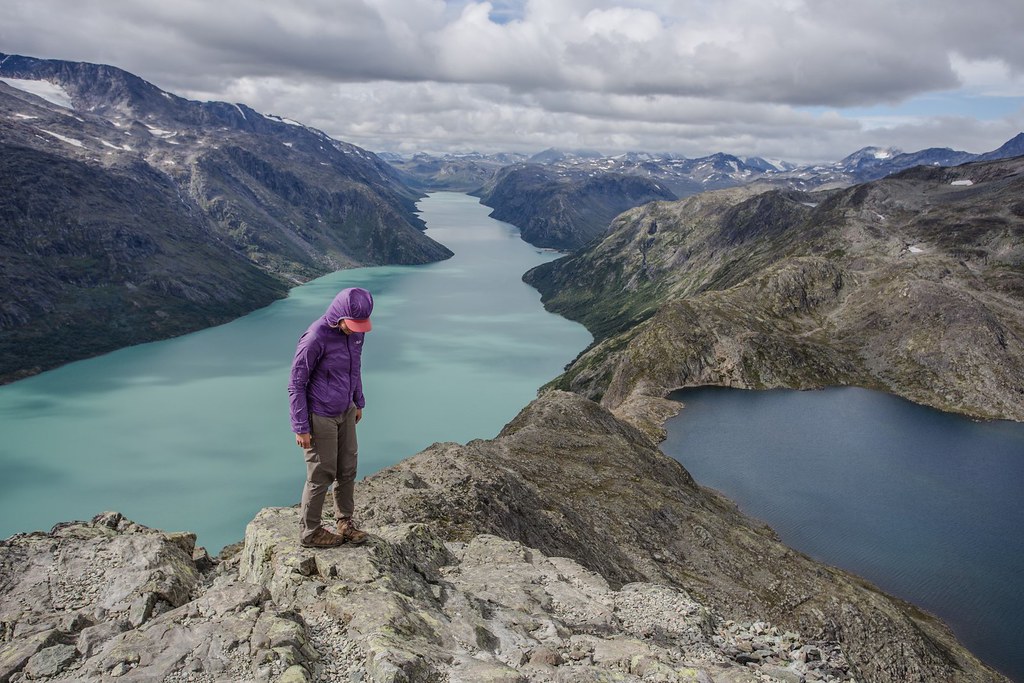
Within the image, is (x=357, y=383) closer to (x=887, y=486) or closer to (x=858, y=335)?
(x=887, y=486)

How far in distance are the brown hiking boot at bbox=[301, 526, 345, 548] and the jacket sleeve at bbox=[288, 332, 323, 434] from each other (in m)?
3.75

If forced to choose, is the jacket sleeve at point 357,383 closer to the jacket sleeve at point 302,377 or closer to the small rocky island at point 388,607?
the jacket sleeve at point 302,377

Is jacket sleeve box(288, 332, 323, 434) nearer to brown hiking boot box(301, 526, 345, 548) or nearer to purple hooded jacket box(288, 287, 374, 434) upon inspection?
purple hooded jacket box(288, 287, 374, 434)

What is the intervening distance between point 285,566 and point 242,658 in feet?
12.5

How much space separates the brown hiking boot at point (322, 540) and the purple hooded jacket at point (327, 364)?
12.2 feet

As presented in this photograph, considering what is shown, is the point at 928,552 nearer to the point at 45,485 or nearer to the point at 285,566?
the point at 285,566

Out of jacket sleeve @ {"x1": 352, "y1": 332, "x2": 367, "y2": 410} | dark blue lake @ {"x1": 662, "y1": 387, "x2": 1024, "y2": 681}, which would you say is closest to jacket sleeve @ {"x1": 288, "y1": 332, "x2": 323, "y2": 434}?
jacket sleeve @ {"x1": 352, "y1": 332, "x2": 367, "y2": 410}

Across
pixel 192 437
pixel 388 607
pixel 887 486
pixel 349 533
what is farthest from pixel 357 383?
pixel 192 437

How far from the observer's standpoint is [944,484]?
96375 mm

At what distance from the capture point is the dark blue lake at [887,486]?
6775 centimetres

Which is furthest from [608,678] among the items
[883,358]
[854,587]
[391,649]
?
[883,358]

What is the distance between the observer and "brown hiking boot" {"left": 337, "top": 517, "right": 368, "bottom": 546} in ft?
61.5

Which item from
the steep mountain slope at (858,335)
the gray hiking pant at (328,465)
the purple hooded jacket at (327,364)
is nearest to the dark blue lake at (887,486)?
the steep mountain slope at (858,335)

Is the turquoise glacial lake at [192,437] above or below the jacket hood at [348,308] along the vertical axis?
below
